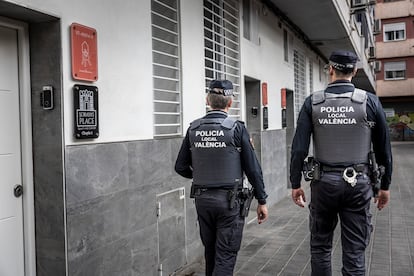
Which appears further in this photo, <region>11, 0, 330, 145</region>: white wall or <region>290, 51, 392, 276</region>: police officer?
<region>290, 51, 392, 276</region>: police officer

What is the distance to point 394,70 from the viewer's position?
32250 mm

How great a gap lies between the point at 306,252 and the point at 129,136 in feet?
9.39

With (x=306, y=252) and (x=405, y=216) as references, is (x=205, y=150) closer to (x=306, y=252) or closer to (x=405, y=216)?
(x=306, y=252)

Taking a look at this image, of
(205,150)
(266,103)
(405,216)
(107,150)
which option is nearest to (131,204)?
(107,150)

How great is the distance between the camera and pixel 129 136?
3.81 meters

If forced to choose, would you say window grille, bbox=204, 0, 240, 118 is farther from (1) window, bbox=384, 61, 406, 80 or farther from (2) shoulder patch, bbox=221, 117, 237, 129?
(1) window, bbox=384, 61, 406, 80

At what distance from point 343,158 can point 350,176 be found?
15 centimetres

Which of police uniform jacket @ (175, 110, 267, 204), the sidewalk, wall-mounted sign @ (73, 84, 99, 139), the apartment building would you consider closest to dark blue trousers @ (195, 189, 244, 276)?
police uniform jacket @ (175, 110, 267, 204)

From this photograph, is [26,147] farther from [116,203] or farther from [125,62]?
[125,62]

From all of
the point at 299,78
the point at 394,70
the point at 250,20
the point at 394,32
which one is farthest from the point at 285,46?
the point at 394,32

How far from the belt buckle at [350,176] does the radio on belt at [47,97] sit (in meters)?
2.23

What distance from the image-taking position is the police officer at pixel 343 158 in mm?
3180

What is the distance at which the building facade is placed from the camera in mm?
3000

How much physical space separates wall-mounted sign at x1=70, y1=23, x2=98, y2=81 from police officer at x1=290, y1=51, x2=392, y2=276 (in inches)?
67.7
